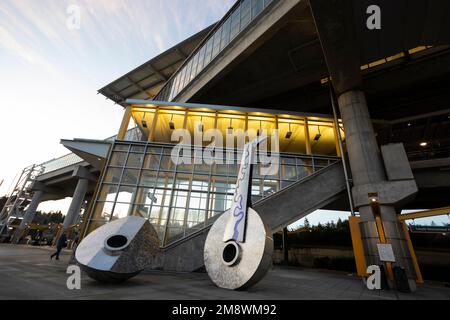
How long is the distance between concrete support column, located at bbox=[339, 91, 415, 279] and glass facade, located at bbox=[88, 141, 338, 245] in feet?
7.23

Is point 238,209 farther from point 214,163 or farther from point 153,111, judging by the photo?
point 153,111

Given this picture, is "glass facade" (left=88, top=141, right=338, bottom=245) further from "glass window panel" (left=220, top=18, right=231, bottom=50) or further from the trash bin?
"glass window panel" (left=220, top=18, right=231, bottom=50)

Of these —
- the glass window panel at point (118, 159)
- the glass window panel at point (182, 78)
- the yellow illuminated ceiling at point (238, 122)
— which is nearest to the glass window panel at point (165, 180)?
the glass window panel at point (118, 159)

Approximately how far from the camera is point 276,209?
38.1ft

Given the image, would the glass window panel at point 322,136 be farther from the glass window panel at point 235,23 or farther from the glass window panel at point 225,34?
the glass window panel at point 225,34

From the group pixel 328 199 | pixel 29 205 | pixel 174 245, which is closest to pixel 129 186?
pixel 174 245

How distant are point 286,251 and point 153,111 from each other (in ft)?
70.7

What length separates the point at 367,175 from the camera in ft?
39.9

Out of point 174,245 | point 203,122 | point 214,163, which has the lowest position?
point 174,245

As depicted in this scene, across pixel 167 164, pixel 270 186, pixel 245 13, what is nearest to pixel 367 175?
pixel 270 186

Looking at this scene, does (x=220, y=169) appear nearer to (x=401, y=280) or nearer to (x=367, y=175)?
(x=367, y=175)

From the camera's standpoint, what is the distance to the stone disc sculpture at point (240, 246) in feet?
20.9

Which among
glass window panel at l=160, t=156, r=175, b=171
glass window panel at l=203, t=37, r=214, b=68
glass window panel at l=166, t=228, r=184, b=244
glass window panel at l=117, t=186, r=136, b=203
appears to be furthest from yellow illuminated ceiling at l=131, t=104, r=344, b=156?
glass window panel at l=166, t=228, r=184, b=244

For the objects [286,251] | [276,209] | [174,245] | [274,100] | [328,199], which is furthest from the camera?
[286,251]
